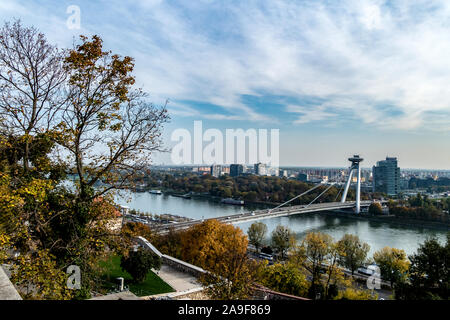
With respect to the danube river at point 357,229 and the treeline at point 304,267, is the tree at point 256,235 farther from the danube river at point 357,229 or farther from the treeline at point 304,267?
the treeline at point 304,267

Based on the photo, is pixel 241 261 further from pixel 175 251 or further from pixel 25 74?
pixel 175 251

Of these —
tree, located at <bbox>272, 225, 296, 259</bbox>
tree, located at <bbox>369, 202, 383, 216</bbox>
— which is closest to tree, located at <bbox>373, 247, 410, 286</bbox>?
tree, located at <bbox>272, 225, 296, 259</bbox>

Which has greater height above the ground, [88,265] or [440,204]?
[88,265]

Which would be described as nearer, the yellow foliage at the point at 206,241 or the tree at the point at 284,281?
the tree at the point at 284,281

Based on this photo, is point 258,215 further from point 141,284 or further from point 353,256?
point 141,284

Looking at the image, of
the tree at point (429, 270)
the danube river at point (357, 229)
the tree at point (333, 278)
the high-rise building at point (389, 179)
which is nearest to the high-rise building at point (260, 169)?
Answer: the high-rise building at point (389, 179)

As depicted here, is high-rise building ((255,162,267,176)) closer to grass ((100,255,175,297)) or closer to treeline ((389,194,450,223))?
treeline ((389,194,450,223))
